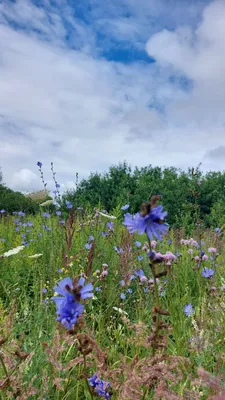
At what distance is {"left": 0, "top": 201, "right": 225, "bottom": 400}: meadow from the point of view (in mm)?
908

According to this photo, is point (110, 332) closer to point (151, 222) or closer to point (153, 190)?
point (151, 222)

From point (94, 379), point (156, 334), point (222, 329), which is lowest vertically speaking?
point (222, 329)

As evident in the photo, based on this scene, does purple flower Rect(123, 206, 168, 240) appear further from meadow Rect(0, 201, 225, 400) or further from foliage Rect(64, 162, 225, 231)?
foliage Rect(64, 162, 225, 231)

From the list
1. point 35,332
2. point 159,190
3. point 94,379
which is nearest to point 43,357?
point 35,332

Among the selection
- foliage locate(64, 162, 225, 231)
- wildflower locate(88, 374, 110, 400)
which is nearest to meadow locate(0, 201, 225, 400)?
wildflower locate(88, 374, 110, 400)

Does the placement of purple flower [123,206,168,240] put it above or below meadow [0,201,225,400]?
above

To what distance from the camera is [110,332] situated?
101 inches

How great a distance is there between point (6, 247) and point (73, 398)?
3073 mm

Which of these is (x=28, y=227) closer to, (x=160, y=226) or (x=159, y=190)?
(x=160, y=226)

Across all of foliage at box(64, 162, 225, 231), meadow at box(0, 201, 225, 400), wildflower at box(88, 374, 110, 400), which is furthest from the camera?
foliage at box(64, 162, 225, 231)

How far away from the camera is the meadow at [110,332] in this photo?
91 centimetres

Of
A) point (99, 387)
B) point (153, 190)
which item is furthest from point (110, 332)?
point (153, 190)

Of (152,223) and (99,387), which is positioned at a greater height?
(152,223)

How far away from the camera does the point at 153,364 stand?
39.2 inches
